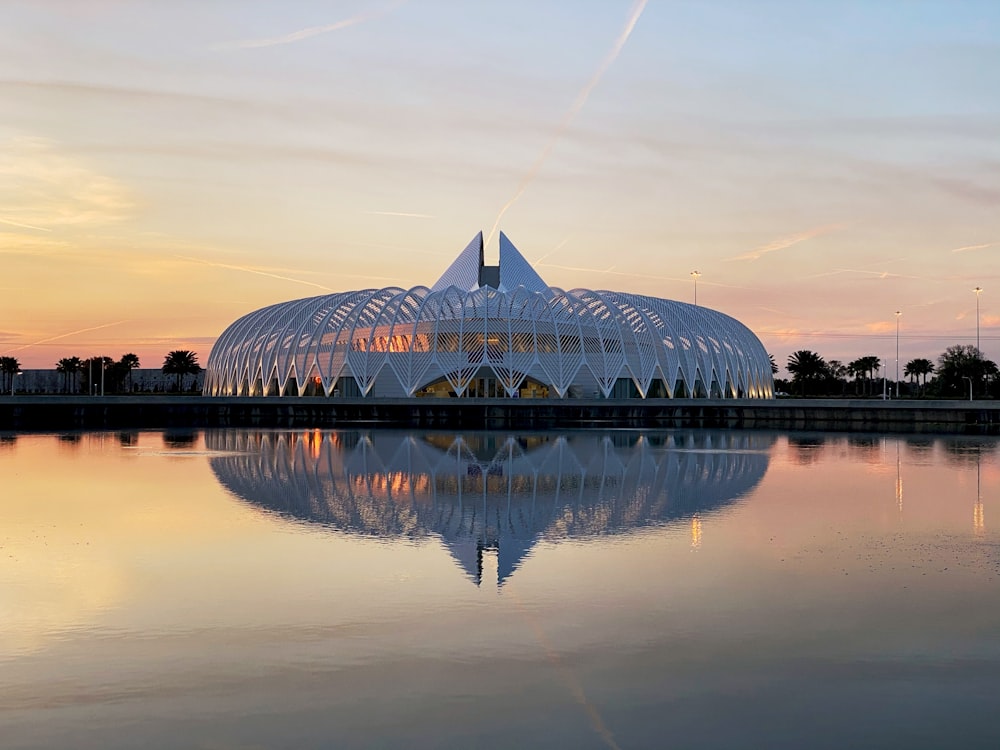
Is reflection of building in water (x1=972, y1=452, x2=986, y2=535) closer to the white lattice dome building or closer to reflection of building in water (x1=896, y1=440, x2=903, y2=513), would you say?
reflection of building in water (x1=896, y1=440, x2=903, y2=513)

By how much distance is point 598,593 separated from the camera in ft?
47.6

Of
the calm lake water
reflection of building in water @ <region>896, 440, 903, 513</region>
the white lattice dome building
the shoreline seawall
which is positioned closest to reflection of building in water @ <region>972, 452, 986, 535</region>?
the calm lake water

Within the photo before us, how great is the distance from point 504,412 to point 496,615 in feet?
198

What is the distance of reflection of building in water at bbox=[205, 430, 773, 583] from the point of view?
67.5 ft

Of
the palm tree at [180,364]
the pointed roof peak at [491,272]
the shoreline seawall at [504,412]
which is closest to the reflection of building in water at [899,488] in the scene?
the shoreline seawall at [504,412]

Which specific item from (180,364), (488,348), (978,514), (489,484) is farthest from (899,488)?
(180,364)

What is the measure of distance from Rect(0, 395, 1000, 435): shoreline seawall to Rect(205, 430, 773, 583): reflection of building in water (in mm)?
24932

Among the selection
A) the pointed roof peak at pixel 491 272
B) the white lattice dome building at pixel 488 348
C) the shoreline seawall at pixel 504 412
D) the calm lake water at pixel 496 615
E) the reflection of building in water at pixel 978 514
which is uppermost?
the pointed roof peak at pixel 491 272

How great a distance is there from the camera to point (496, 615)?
13.3m

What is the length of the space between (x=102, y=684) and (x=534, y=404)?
211 ft

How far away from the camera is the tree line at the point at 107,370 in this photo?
138125 mm

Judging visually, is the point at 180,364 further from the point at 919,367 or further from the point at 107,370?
the point at 919,367

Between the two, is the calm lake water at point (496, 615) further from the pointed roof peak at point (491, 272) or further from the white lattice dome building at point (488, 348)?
the pointed roof peak at point (491, 272)

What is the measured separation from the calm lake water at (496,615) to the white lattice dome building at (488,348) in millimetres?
56614
